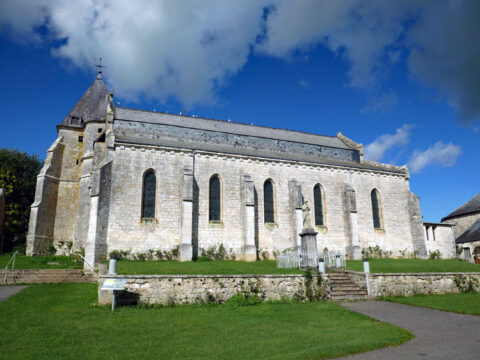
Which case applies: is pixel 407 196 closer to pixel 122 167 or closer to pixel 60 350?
pixel 122 167

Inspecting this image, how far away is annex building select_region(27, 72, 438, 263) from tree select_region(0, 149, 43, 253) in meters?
6.98

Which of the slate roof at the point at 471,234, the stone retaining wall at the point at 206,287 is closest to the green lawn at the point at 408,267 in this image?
the stone retaining wall at the point at 206,287

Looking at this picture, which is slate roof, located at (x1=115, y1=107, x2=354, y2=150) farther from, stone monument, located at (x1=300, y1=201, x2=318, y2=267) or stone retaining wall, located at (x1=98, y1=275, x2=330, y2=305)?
stone retaining wall, located at (x1=98, y1=275, x2=330, y2=305)

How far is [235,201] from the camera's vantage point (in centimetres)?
2416

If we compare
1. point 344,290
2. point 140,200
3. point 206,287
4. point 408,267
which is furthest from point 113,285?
point 408,267

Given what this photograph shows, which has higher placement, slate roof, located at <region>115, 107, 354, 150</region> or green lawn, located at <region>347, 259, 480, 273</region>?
slate roof, located at <region>115, 107, 354, 150</region>

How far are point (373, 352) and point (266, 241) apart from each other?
17141 millimetres

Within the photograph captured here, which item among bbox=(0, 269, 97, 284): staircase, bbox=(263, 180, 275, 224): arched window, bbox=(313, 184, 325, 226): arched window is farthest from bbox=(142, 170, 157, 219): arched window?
bbox=(313, 184, 325, 226): arched window

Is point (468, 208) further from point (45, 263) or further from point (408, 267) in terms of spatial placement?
point (45, 263)

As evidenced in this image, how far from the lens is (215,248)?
74.4 ft

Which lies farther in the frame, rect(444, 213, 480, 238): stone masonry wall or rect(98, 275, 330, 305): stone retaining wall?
rect(444, 213, 480, 238): stone masonry wall

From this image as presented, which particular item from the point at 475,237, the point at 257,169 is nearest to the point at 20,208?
the point at 257,169

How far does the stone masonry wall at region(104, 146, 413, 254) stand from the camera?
21.5 metres

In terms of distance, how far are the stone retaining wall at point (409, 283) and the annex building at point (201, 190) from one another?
9120mm
